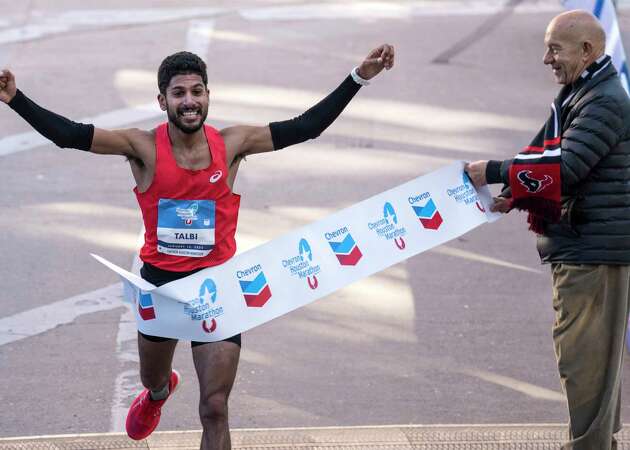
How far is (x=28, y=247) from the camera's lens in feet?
31.0

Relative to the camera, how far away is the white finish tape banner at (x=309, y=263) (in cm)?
558

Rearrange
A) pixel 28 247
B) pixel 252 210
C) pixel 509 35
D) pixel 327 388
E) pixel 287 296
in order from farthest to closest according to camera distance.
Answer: pixel 509 35 → pixel 252 210 → pixel 28 247 → pixel 327 388 → pixel 287 296

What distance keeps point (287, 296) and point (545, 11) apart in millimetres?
12671

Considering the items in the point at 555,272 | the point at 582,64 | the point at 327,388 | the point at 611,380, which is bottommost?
the point at 327,388

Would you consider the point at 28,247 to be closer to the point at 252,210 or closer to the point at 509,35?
the point at 252,210

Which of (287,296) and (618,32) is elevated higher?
(618,32)

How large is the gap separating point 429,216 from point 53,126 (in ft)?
6.40

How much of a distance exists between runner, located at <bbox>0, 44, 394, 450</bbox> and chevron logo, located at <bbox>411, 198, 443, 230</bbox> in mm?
718

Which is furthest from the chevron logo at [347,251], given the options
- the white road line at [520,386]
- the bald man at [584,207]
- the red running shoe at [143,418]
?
the white road line at [520,386]

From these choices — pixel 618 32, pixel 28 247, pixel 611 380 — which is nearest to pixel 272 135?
pixel 611 380

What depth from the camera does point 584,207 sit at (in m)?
5.49

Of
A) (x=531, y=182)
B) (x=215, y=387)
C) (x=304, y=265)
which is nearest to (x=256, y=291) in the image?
(x=304, y=265)

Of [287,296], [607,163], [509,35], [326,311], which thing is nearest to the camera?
[607,163]

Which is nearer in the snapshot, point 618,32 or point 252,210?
point 618,32
